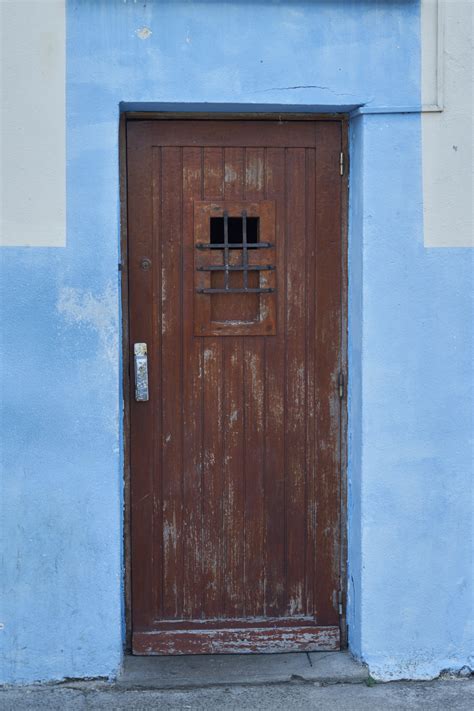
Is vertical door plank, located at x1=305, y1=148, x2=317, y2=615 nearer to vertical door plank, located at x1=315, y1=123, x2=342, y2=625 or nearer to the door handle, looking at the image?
vertical door plank, located at x1=315, y1=123, x2=342, y2=625

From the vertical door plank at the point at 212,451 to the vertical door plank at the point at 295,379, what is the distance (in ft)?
1.01

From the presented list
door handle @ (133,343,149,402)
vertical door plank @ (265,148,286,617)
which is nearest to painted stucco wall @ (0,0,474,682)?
door handle @ (133,343,149,402)

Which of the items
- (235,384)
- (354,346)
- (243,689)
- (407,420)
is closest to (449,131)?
(354,346)

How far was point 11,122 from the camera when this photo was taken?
3826 millimetres

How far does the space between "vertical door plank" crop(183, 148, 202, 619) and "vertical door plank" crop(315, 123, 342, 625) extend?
55 centimetres

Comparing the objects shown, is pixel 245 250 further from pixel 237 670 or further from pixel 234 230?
pixel 237 670

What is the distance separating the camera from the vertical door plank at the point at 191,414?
161 inches

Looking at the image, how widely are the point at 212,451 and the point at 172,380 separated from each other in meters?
0.37

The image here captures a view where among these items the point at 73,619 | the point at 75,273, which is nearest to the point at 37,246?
the point at 75,273

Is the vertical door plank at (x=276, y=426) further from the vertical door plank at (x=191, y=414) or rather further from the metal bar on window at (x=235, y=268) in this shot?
the vertical door plank at (x=191, y=414)

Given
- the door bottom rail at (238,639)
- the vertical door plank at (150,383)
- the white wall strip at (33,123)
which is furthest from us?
the door bottom rail at (238,639)

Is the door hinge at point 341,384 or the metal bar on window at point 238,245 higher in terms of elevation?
the metal bar on window at point 238,245

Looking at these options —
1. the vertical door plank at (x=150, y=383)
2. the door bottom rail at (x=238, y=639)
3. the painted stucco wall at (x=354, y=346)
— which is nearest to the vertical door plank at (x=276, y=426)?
the door bottom rail at (x=238, y=639)

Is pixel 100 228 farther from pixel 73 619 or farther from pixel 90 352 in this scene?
pixel 73 619
